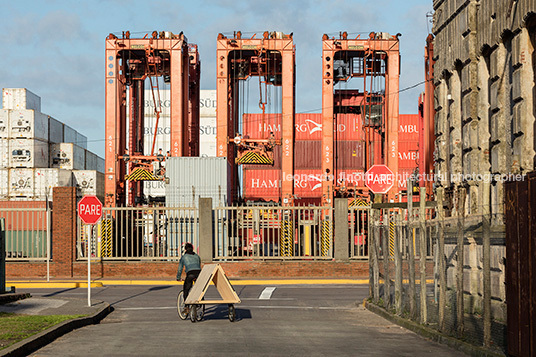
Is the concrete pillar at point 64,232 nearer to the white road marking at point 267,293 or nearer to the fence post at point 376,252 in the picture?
the white road marking at point 267,293

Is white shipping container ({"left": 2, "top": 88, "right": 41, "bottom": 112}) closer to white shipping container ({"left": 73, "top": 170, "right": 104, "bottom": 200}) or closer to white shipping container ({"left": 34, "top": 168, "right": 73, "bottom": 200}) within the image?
white shipping container ({"left": 73, "top": 170, "right": 104, "bottom": 200})

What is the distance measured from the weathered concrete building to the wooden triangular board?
4.88m

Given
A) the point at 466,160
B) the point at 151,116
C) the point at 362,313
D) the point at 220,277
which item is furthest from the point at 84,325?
the point at 151,116

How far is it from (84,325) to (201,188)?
69.0 ft

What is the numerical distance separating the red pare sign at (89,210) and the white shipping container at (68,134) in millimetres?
43464

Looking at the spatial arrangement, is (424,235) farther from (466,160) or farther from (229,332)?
(229,332)

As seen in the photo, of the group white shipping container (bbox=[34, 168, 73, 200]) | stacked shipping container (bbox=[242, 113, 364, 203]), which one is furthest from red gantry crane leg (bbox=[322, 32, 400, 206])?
white shipping container (bbox=[34, 168, 73, 200])

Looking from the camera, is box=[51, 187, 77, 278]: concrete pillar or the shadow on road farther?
box=[51, 187, 77, 278]: concrete pillar

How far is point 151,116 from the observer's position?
262 feet

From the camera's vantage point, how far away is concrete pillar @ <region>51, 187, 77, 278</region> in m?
29.4

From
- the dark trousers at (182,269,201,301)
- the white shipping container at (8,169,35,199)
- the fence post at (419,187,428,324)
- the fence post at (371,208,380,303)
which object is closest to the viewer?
the fence post at (419,187,428,324)

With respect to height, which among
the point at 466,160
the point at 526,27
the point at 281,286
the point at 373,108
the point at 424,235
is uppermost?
the point at 373,108

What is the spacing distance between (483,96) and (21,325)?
9655mm

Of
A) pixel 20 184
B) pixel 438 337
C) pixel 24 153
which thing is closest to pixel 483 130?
pixel 438 337
